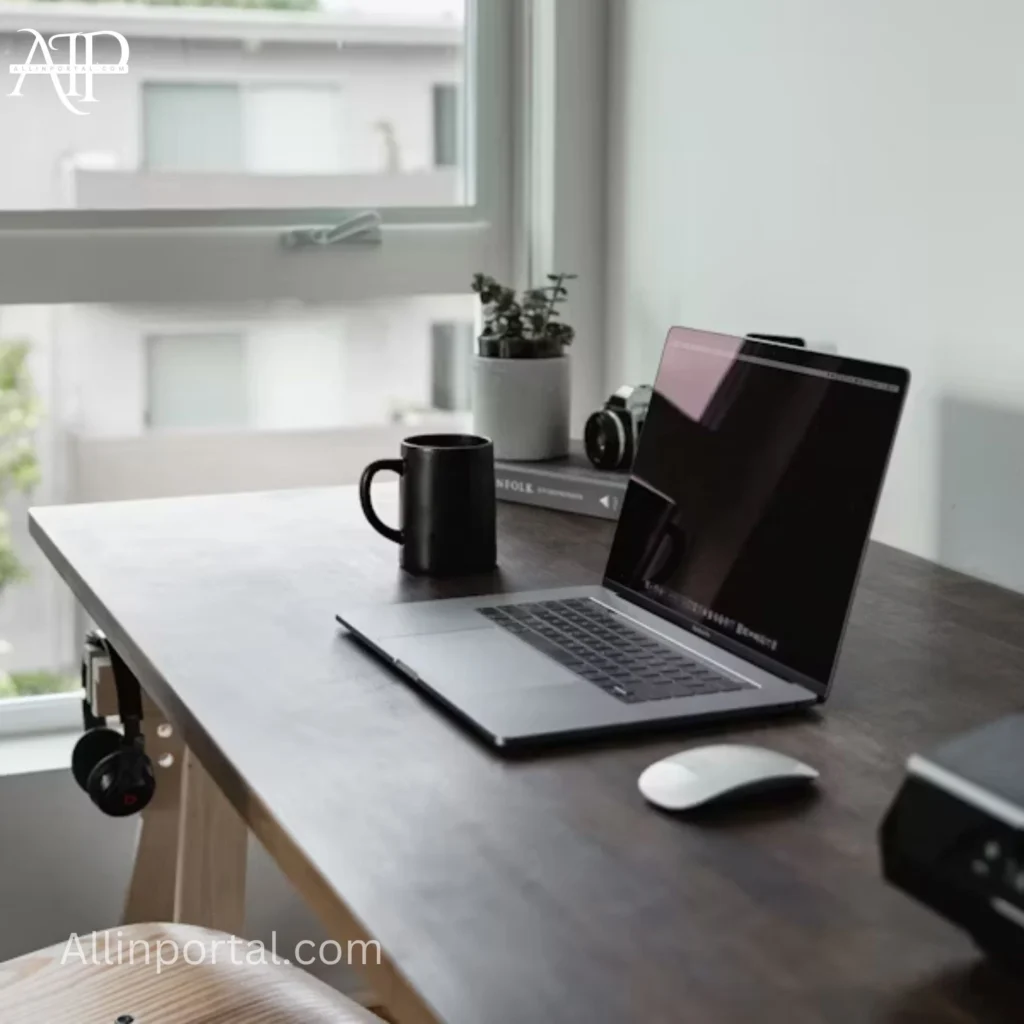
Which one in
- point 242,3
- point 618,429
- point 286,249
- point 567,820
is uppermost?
point 242,3

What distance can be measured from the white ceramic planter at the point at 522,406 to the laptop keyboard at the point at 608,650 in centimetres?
49

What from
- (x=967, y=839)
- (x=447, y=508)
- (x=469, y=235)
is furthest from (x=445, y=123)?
(x=967, y=839)

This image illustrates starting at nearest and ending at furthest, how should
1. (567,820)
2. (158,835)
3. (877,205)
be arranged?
(567,820) → (877,205) → (158,835)

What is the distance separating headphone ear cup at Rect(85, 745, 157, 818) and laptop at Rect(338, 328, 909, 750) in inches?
20.2

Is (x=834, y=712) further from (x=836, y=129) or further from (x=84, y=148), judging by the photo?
(x=84, y=148)

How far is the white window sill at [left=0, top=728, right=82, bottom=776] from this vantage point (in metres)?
1.96

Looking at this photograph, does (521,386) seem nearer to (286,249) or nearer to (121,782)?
(286,249)

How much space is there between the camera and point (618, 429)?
1.66 metres

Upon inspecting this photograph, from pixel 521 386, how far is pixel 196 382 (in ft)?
1.76

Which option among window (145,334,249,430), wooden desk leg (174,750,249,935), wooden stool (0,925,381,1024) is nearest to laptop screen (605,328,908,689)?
wooden stool (0,925,381,1024)

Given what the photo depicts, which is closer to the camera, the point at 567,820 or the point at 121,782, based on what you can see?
the point at 567,820

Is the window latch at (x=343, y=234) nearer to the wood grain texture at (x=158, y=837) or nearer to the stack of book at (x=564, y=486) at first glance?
Answer: the stack of book at (x=564, y=486)

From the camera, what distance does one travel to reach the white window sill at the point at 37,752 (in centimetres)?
196

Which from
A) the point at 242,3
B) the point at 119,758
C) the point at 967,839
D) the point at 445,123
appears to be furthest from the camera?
the point at 445,123
